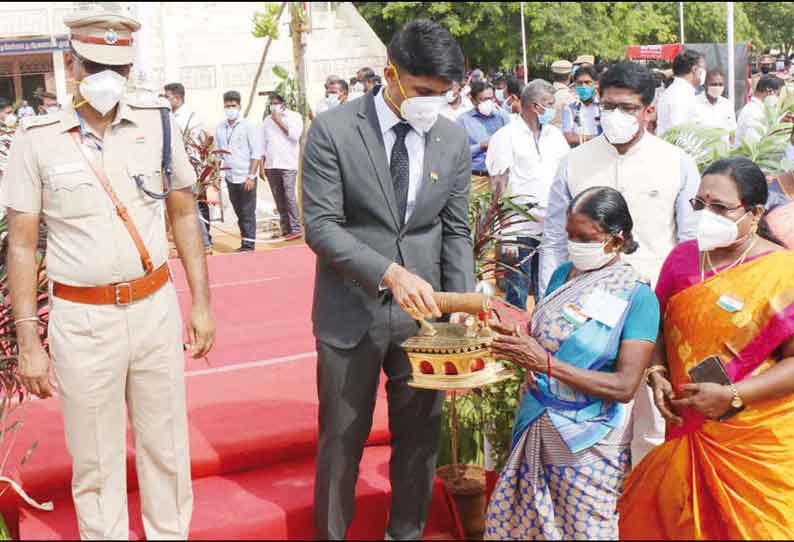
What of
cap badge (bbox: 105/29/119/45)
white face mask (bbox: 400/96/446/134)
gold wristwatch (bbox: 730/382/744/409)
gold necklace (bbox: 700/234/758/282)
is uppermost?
cap badge (bbox: 105/29/119/45)

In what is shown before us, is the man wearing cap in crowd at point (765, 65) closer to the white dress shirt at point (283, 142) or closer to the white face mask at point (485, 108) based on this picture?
the white face mask at point (485, 108)

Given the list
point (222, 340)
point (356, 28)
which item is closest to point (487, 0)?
point (356, 28)

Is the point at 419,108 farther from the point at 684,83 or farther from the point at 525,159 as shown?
the point at 684,83

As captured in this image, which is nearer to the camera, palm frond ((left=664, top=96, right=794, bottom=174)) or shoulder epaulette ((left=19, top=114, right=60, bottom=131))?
shoulder epaulette ((left=19, top=114, right=60, bottom=131))

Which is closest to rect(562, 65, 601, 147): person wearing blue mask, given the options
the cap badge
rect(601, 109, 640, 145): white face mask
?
rect(601, 109, 640, 145): white face mask

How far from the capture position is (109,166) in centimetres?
307

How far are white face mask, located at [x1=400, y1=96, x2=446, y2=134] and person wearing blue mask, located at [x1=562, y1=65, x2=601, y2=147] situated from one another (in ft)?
22.3

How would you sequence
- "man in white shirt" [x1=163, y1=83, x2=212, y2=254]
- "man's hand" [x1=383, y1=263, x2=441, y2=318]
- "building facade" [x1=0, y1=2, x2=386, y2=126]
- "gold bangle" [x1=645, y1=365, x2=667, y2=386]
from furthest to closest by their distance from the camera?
"building facade" [x1=0, y1=2, x2=386, y2=126] → "man in white shirt" [x1=163, y1=83, x2=212, y2=254] → "gold bangle" [x1=645, y1=365, x2=667, y2=386] → "man's hand" [x1=383, y1=263, x2=441, y2=318]

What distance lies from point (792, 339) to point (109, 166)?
228 cm

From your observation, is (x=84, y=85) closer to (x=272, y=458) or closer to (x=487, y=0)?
(x=272, y=458)

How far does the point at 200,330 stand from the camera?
3342mm

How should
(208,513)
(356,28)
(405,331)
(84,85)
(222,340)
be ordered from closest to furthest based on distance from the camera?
(84,85) < (405,331) < (208,513) < (222,340) < (356,28)

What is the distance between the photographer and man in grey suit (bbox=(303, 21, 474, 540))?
3053 millimetres

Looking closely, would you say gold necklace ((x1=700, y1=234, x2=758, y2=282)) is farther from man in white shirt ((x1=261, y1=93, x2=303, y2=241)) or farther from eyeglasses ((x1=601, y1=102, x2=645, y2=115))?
man in white shirt ((x1=261, y1=93, x2=303, y2=241))
